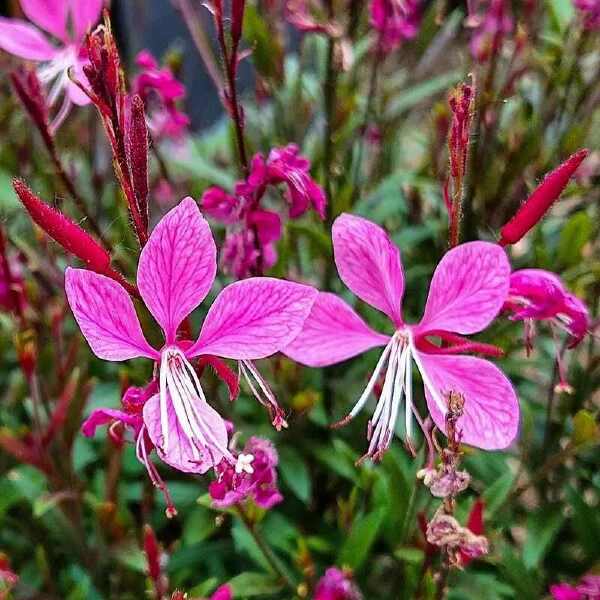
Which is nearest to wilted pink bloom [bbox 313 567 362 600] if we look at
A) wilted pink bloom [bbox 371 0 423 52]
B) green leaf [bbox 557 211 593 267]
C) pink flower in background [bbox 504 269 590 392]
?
pink flower in background [bbox 504 269 590 392]

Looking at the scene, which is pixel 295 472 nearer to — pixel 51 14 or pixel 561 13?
pixel 51 14

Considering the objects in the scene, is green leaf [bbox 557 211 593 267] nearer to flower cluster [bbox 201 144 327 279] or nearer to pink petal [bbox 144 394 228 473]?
flower cluster [bbox 201 144 327 279]

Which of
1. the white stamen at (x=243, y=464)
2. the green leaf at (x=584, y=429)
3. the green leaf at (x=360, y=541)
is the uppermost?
the white stamen at (x=243, y=464)

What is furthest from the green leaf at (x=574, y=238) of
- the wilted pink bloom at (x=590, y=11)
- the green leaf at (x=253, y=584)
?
the green leaf at (x=253, y=584)

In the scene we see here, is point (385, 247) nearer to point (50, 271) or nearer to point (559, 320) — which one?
point (559, 320)

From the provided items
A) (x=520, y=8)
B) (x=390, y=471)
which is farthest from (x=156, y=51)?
(x=390, y=471)

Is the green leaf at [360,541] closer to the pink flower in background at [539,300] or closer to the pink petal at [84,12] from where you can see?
the pink flower in background at [539,300]
